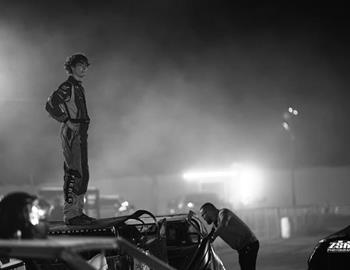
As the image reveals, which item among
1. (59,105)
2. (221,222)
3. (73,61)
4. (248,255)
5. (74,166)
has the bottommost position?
(248,255)

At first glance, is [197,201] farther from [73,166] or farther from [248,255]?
[73,166]

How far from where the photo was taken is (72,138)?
6609mm

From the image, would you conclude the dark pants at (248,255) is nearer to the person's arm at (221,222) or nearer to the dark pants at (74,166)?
the person's arm at (221,222)

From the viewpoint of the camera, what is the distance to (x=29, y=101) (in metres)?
17.5

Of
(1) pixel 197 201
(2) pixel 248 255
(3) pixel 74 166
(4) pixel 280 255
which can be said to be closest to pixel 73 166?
(3) pixel 74 166

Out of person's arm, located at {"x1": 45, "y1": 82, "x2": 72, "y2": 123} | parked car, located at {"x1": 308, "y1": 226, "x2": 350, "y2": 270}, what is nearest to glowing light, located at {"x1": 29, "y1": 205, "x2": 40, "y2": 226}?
person's arm, located at {"x1": 45, "y1": 82, "x2": 72, "y2": 123}

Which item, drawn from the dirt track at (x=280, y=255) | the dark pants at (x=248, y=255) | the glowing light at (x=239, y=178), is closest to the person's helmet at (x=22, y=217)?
the dark pants at (x=248, y=255)

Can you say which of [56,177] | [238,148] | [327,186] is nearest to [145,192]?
[238,148]

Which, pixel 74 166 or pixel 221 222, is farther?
pixel 221 222

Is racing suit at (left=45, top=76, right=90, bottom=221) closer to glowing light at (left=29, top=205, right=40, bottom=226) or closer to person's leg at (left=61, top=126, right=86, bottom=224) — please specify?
person's leg at (left=61, top=126, right=86, bottom=224)

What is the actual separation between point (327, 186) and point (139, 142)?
18009mm

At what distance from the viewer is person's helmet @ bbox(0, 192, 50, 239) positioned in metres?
3.53

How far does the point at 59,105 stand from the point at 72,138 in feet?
1.30

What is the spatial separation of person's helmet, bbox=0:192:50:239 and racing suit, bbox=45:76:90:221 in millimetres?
2863
